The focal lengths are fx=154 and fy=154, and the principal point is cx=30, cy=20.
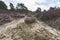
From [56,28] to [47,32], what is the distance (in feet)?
4.92

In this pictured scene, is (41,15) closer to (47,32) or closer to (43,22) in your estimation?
(43,22)

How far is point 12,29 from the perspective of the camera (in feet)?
39.1

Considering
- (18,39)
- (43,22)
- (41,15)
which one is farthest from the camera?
(41,15)

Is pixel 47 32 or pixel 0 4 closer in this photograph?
pixel 47 32

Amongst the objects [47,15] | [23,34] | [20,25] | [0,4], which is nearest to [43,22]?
[47,15]

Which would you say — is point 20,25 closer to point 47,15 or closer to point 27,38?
point 27,38

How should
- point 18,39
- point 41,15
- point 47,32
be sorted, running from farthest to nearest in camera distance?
point 41,15
point 47,32
point 18,39

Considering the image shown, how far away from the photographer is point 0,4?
2577cm

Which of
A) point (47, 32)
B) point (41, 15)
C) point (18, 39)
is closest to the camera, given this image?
point (18, 39)

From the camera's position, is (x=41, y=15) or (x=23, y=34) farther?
(x=41, y=15)

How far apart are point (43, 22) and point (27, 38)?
157 inches

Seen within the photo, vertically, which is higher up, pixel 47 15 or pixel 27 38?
pixel 47 15

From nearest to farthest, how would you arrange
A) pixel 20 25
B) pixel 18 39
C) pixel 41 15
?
pixel 18 39, pixel 20 25, pixel 41 15

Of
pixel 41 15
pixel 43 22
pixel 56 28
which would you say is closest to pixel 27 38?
pixel 56 28
